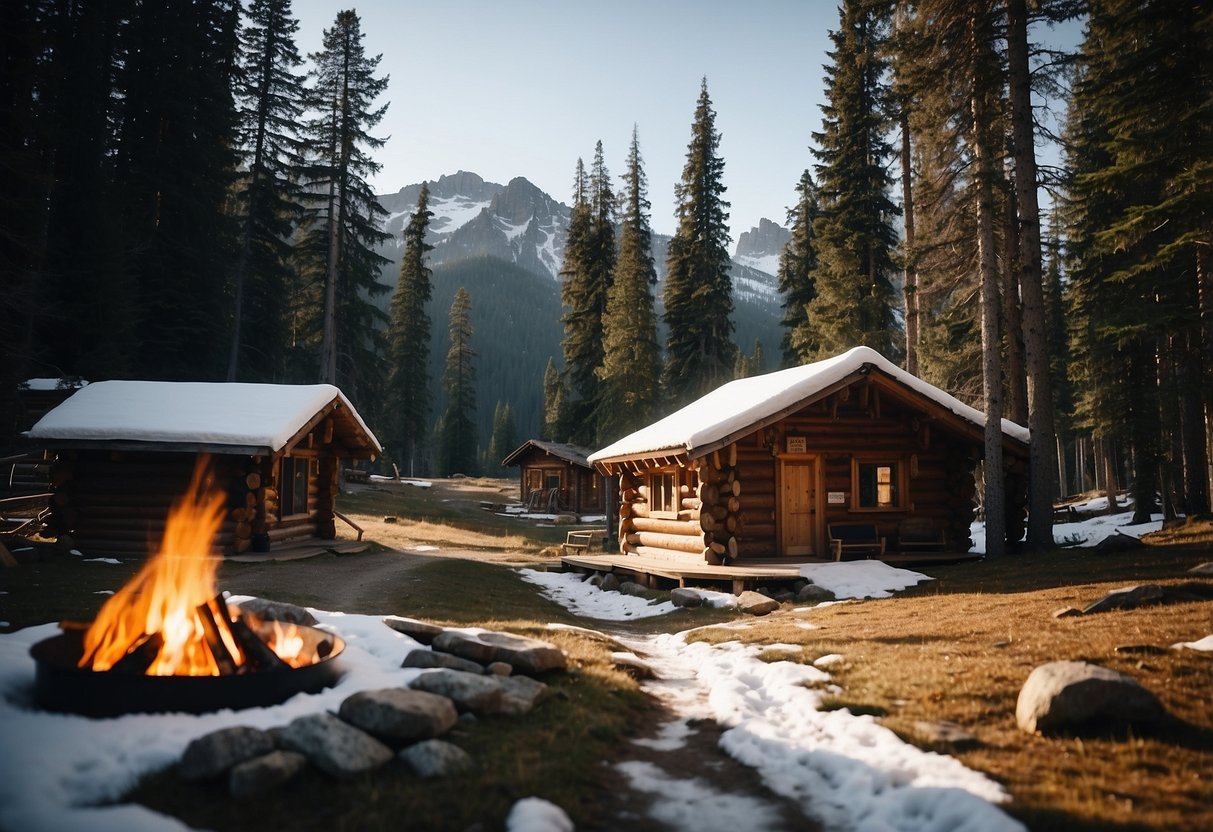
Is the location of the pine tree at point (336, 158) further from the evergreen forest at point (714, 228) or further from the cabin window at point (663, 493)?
the cabin window at point (663, 493)

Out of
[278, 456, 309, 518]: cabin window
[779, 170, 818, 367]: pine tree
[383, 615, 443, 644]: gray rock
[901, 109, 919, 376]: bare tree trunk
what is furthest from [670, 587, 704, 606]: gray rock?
[779, 170, 818, 367]: pine tree

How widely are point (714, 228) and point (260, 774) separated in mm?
38582

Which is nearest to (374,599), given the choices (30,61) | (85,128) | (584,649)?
(584,649)

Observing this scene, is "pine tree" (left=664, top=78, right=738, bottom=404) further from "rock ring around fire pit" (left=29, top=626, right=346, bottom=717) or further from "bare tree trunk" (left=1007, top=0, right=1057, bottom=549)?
"rock ring around fire pit" (left=29, top=626, right=346, bottom=717)

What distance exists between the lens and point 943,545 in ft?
58.6

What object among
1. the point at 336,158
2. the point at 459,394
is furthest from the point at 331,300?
the point at 459,394

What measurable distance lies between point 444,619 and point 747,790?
22.9ft

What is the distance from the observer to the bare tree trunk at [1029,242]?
15516 millimetres

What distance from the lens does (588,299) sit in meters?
44.4

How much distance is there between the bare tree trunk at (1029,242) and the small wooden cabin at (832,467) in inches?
42.8

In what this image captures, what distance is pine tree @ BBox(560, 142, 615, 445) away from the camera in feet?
144

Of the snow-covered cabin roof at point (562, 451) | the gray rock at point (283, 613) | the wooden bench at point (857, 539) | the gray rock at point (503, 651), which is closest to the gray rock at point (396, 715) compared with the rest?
the gray rock at point (503, 651)

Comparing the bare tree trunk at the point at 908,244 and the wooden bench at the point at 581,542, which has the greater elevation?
the bare tree trunk at the point at 908,244

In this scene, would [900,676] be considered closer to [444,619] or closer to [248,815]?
[248,815]
